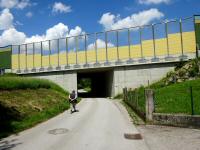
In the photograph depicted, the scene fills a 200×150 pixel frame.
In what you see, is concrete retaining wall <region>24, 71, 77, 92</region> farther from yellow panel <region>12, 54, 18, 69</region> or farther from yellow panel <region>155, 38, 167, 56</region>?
yellow panel <region>155, 38, 167, 56</region>

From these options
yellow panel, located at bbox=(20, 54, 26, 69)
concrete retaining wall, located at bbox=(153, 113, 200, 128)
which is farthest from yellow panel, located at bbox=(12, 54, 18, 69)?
concrete retaining wall, located at bbox=(153, 113, 200, 128)

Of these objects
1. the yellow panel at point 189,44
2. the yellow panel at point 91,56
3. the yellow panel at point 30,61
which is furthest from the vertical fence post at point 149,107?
the yellow panel at point 30,61

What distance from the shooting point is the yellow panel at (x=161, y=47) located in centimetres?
4156

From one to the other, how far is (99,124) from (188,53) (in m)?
28.6

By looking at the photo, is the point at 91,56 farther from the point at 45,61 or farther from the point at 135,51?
the point at 45,61

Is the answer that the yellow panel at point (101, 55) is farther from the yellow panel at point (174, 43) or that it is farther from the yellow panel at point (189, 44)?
the yellow panel at point (189, 44)

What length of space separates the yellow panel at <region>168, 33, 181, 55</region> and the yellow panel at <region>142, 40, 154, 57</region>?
2734 millimetres

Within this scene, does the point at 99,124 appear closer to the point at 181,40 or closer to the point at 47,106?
the point at 47,106

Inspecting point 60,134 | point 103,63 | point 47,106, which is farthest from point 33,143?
point 103,63

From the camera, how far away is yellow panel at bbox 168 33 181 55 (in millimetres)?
41250

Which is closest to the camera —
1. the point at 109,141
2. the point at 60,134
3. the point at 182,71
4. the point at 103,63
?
the point at 109,141

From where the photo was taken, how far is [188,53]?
4084 centimetres

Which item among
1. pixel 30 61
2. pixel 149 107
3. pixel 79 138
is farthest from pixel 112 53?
pixel 79 138

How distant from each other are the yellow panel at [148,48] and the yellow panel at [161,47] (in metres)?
0.74
